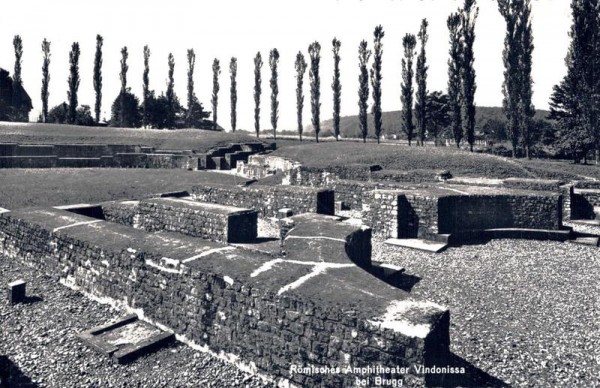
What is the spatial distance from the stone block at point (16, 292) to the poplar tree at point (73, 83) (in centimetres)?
4819

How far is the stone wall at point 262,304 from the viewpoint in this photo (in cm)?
429

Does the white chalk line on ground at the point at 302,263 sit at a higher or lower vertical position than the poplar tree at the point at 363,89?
lower

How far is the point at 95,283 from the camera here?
305 inches

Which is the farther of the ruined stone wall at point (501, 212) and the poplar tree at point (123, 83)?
the poplar tree at point (123, 83)

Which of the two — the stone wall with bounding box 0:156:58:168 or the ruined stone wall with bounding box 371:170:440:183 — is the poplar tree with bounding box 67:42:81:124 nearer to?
the stone wall with bounding box 0:156:58:168

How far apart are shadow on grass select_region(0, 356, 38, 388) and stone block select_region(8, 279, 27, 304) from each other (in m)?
2.47

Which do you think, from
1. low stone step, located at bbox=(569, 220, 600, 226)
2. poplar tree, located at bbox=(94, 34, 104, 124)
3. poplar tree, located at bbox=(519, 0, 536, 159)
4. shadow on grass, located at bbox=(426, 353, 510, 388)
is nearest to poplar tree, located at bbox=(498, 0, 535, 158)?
poplar tree, located at bbox=(519, 0, 536, 159)

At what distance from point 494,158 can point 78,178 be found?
2432 centimetres

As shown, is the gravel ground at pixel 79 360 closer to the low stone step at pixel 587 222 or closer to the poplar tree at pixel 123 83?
the low stone step at pixel 587 222

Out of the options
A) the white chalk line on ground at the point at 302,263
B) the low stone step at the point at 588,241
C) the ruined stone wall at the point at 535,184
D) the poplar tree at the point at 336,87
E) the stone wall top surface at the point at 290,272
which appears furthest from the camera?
the poplar tree at the point at 336,87

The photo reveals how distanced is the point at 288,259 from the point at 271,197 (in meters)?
9.25

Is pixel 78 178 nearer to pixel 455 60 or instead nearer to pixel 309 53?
pixel 455 60

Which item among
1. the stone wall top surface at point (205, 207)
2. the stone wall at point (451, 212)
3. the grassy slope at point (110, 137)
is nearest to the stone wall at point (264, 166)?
the grassy slope at point (110, 137)

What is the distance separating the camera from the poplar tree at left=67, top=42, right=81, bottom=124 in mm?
49469
